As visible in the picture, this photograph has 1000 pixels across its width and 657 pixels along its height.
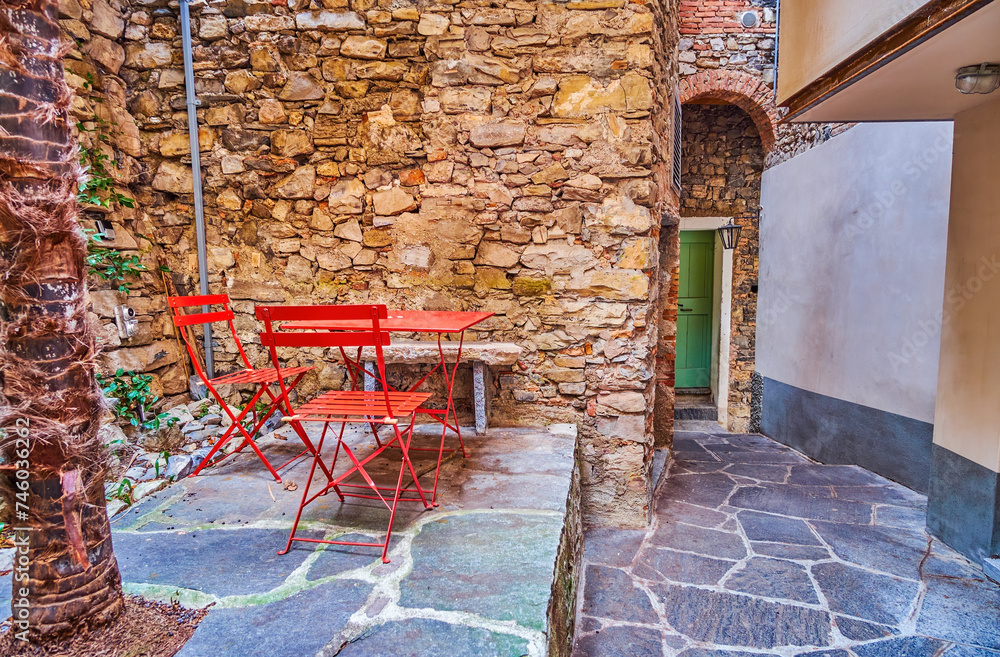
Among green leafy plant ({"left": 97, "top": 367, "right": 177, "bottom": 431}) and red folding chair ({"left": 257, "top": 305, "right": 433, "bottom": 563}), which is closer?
red folding chair ({"left": 257, "top": 305, "right": 433, "bottom": 563})

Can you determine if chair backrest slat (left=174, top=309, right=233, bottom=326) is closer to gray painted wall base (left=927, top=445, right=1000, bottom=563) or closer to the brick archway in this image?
gray painted wall base (left=927, top=445, right=1000, bottom=563)

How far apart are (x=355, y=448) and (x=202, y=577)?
4.10 ft

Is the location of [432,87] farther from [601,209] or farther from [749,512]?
[749,512]

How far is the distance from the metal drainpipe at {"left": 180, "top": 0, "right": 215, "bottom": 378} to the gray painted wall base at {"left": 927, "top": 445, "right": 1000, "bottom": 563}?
15.6ft

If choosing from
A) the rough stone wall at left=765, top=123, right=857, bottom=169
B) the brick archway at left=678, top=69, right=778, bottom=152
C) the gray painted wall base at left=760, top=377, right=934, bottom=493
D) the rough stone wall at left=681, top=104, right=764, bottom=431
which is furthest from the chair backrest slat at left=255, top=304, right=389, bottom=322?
the rough stone wall at left=681, top=104, right=764, bottom=431

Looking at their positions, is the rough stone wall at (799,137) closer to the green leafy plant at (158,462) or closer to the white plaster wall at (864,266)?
the white plaster wall at (864,266)

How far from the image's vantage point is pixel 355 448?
3064 mm

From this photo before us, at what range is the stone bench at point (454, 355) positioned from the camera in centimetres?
314

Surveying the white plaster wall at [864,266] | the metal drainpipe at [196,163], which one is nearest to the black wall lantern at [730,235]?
the white plaster wall at [864,266]

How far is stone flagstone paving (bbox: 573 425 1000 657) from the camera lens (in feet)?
8.07

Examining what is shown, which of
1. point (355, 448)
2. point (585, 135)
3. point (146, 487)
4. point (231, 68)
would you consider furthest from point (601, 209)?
point (146, 487)

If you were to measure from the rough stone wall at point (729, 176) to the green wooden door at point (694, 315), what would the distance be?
624mm

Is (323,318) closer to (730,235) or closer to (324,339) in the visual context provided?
(324,339)

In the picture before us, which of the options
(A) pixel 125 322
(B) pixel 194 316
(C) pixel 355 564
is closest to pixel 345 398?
(C) pixel 355 564
